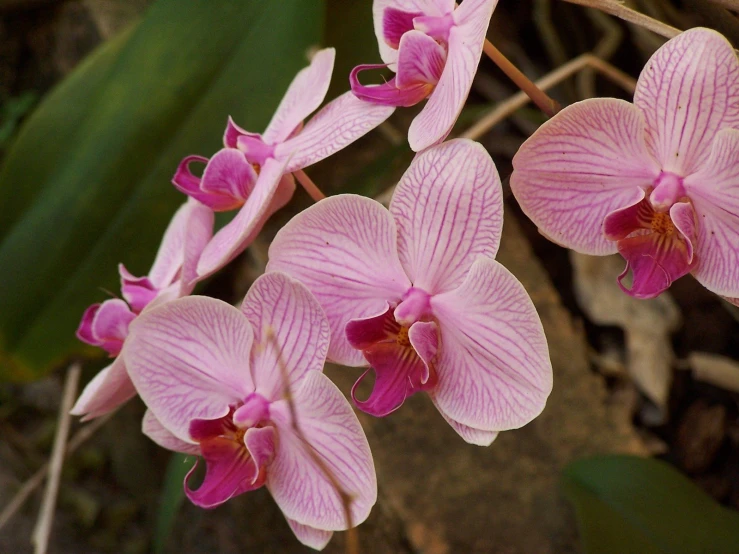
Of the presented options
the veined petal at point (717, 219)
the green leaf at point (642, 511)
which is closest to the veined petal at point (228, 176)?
the veined petal at point (717, 219)

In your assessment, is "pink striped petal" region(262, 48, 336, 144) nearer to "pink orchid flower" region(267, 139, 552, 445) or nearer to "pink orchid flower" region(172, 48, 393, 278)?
"pink orchid flower" region(172, 48, 393, 278)

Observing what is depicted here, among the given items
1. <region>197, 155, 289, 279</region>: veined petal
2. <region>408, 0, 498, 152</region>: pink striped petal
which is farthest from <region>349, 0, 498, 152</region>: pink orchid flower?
<region>197, 155, 289, 279</region>: veined petal

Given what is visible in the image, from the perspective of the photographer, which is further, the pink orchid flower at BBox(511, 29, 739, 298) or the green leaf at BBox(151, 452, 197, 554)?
the green leaf at BBox(151, 452, 197, 554)

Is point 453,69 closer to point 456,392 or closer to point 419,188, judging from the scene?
point 419,188

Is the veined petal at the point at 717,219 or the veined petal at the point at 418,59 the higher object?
the veined petal at the point at 418,59

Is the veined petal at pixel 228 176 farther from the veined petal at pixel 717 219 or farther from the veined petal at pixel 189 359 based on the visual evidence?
the veined petal at pixel 717 219
